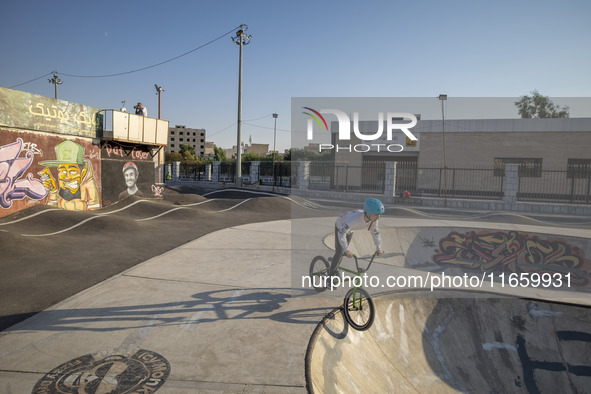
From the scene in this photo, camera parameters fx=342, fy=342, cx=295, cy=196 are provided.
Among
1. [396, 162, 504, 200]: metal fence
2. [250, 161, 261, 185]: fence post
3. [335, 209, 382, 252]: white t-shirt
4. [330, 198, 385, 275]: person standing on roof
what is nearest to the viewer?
[330, 198, 385, 275]: person standing on roof

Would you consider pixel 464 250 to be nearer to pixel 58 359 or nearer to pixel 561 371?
pixel 561 371

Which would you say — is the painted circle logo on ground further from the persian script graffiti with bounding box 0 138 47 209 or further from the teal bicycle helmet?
the persian script graffiti with bounding box 0 138 47 209

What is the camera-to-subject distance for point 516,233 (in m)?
A: 13.4

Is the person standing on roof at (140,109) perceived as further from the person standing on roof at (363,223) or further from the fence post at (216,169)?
the person standing on roof at (363,223)

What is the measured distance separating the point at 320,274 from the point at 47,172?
48.2 ft

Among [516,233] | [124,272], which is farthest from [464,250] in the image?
[124,272]

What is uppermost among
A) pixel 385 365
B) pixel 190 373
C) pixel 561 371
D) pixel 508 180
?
pixel 508 180

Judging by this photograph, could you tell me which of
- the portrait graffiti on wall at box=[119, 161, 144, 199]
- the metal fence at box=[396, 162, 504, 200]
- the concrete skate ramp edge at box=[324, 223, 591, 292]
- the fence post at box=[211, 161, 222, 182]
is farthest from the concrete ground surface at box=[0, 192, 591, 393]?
the fence post at box=[211, 161, 222, 182]

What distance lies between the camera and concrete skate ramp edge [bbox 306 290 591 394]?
5027 millimetres

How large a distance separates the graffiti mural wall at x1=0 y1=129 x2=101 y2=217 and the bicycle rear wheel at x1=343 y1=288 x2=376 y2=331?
14677 millimetres

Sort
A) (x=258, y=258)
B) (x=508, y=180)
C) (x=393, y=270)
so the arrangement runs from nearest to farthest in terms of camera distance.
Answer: (x=393, y=270) → (x=258, y=258) → (x=508, y=180)

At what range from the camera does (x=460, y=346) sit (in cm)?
635

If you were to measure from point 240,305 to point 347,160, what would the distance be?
99.2 ft

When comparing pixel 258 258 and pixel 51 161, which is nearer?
pixel 258 258
